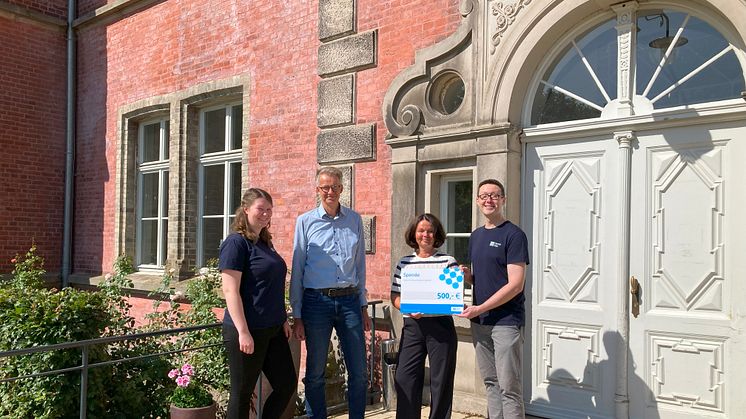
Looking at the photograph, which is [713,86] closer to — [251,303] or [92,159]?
[251,303]

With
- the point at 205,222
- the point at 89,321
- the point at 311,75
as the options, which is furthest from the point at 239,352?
the point at 205,222

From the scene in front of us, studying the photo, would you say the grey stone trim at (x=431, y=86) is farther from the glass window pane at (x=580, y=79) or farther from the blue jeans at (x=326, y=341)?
the blue jeans at (x=326, y=341)

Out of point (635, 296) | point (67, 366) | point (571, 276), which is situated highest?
point (571, 276)

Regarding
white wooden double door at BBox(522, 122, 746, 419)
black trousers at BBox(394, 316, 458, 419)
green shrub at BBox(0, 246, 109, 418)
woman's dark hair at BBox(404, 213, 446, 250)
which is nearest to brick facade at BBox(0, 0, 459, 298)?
white wooden double door at BBox(522, 122, 746, 419)

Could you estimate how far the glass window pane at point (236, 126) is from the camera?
827cm

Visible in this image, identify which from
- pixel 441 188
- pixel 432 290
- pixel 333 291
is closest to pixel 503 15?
pixel 441 188

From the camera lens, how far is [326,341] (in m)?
4.18

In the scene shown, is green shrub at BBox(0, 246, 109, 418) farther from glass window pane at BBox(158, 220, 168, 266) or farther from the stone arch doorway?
glass window pane at BBox(158, 220, 168, 266)

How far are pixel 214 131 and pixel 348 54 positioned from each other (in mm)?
2881

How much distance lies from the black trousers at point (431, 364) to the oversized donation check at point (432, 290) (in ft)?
0.33

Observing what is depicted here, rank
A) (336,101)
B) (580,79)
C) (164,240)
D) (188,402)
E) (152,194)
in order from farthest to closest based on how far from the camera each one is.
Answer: (152,194), (164,240), (336,101), (580,79), (188,402)

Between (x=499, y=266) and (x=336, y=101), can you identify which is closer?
(x=499, y=266)

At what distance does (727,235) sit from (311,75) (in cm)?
435

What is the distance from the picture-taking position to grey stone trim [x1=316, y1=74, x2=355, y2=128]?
647 centimetres
